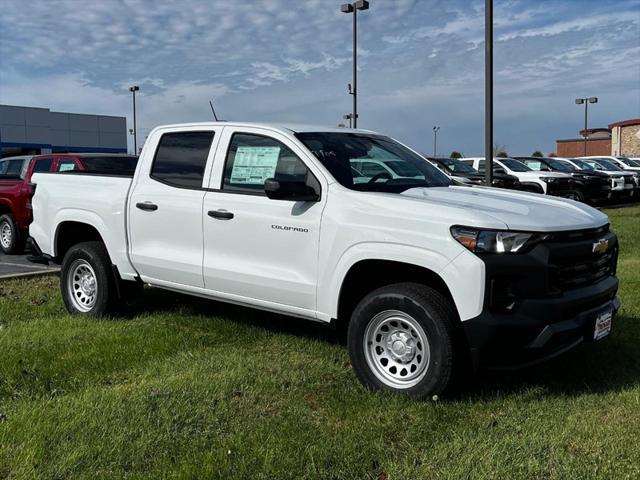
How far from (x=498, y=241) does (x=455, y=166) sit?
53.3 feet

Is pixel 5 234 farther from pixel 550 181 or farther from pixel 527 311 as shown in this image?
pixel 550 181

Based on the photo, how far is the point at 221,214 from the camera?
5152 millimetres

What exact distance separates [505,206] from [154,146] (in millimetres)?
3230

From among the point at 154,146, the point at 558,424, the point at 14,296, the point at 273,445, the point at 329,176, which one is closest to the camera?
the point at 273,445

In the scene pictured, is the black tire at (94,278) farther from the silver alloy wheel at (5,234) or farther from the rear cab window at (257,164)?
the silver alloy wheel at (5,234)

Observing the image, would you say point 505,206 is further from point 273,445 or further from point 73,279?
point 73,279

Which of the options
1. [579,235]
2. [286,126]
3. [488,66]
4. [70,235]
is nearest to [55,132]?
[488,66]

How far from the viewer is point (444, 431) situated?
385 cm

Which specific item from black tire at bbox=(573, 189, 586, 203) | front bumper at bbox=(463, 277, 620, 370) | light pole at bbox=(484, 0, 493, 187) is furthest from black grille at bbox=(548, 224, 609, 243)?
black tire at bbox=(573, 189, 586, 203)

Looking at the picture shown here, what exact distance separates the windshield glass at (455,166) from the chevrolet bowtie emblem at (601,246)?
15.0 meters

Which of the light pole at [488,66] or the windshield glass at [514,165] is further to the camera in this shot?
the windshield glass at [514,165]

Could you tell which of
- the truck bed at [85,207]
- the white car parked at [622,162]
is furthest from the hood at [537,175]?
the truck bed at [85,207]

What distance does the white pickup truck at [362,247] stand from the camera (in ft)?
12.9

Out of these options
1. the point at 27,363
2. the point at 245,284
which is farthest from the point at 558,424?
the point at 27,363
